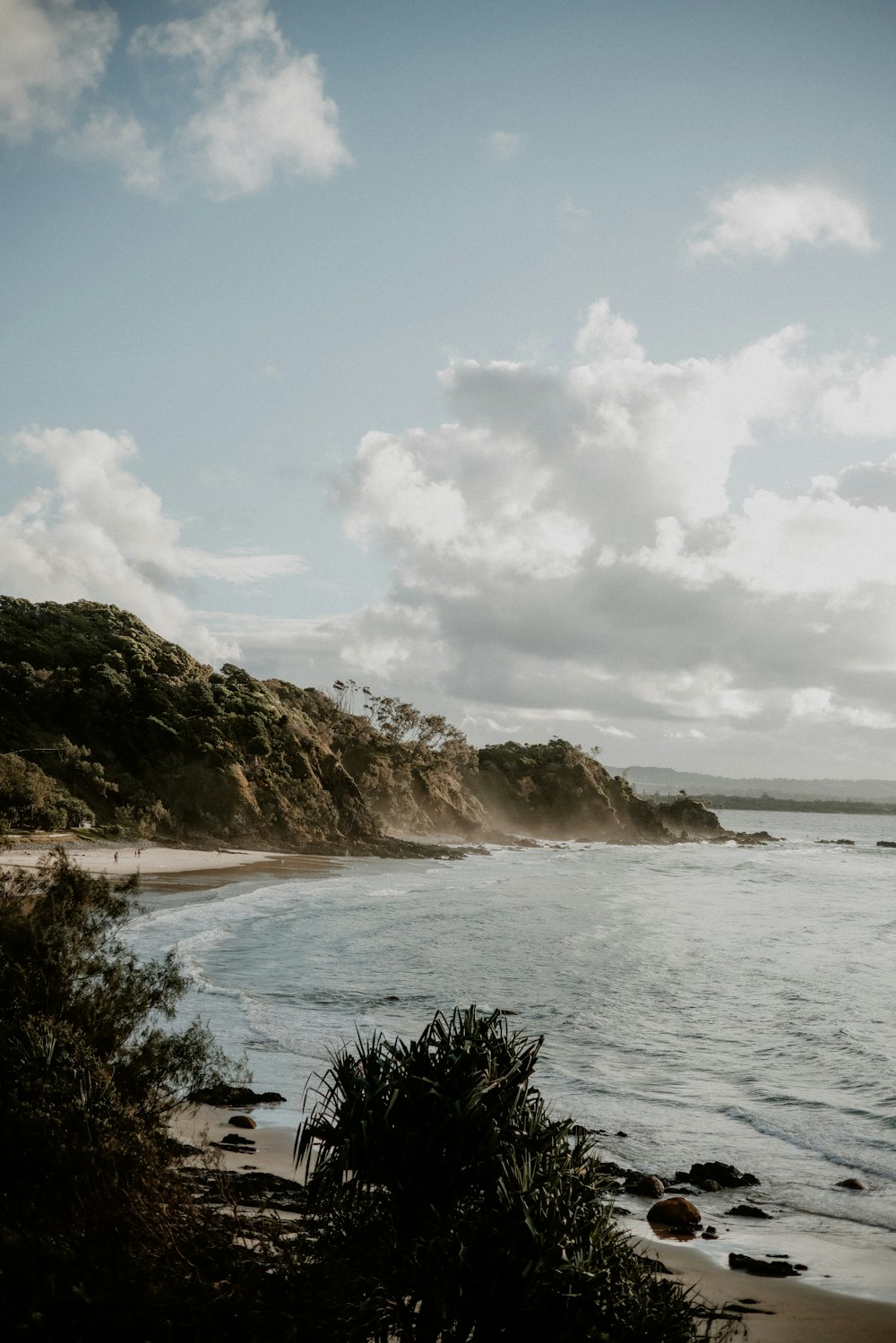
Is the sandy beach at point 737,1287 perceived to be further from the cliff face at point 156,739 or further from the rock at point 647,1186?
the cliff face at point 156,739

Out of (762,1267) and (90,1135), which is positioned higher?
(90,1135)

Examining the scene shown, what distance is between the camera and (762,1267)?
35.7ft

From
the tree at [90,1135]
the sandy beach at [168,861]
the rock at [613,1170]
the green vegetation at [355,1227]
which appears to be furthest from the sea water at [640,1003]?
the green vegetation at [355,1227]

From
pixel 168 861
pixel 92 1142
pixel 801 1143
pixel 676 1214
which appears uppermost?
pixel 92 1142

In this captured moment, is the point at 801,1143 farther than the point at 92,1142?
Yes

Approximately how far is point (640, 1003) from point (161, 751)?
54.8 metres

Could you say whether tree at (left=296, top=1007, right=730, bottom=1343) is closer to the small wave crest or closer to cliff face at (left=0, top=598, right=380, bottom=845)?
the small wave crest

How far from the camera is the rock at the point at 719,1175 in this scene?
567 inches

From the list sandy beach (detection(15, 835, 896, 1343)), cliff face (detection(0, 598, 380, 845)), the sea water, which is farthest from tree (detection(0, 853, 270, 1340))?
cliff face (detection(0, 598, 380, 845))

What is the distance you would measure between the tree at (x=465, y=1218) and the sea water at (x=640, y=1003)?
5.42 metres

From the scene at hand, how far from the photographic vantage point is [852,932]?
46719 millimetres

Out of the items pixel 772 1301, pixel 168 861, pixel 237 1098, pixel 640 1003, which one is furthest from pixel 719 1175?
pixel 168 861

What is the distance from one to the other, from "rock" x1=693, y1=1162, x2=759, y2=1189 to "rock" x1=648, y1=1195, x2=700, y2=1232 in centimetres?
192

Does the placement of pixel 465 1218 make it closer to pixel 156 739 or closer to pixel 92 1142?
pixel 92 1142
